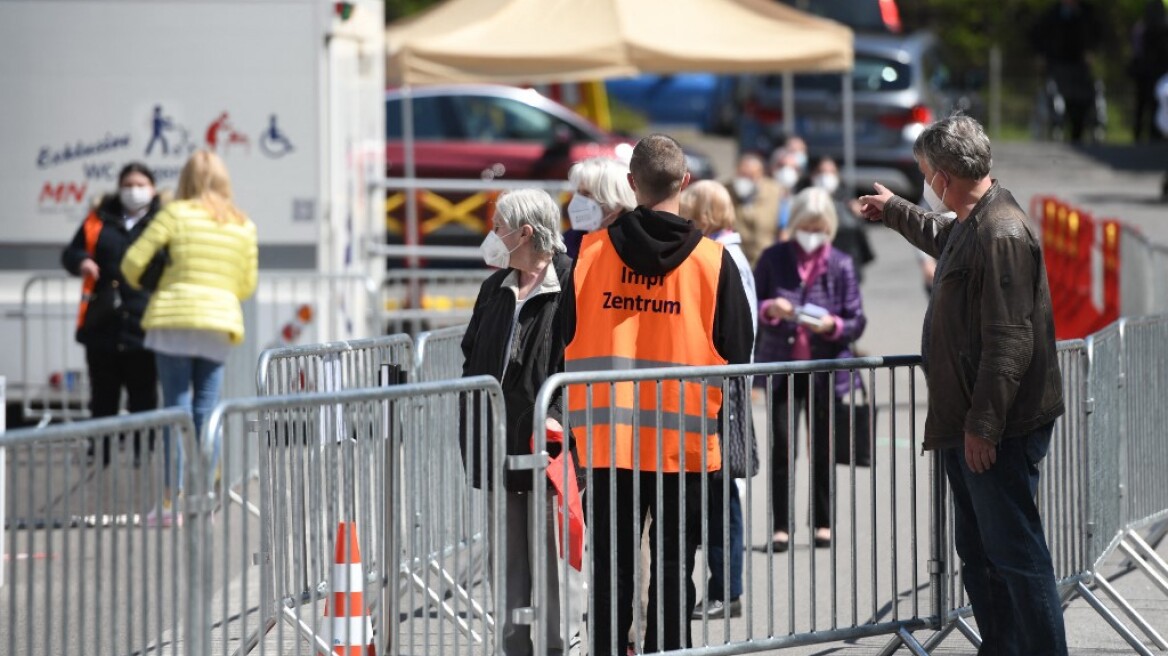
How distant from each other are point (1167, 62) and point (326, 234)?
19.3 metres

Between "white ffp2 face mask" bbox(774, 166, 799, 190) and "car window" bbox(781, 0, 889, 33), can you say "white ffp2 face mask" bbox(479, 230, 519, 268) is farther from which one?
"car window" bbox(781, 0, 889, 33)

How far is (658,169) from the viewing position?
5629 mm

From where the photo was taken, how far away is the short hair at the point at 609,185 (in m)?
6.68

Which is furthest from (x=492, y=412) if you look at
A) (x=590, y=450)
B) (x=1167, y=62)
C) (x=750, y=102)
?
(x=1167, y=62)

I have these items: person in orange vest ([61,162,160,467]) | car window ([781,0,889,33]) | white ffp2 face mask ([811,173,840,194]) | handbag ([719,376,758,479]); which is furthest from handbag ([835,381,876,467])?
car window ([781,0,889,33])

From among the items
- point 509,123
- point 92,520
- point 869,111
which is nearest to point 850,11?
point 869,111

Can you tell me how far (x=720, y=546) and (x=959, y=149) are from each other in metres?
1.59

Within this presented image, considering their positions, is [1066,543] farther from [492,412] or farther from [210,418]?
[210,418]

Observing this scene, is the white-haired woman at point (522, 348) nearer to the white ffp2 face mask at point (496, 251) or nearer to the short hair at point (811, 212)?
the white ffp2 face mask at point (496, 251)

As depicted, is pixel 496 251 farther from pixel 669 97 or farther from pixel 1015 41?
pixel 1015 41

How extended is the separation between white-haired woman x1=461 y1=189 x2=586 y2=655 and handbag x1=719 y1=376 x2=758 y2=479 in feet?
1.92

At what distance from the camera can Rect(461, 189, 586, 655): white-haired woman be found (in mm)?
5625

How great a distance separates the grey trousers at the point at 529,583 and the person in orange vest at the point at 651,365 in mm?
101

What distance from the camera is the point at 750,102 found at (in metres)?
22.9
